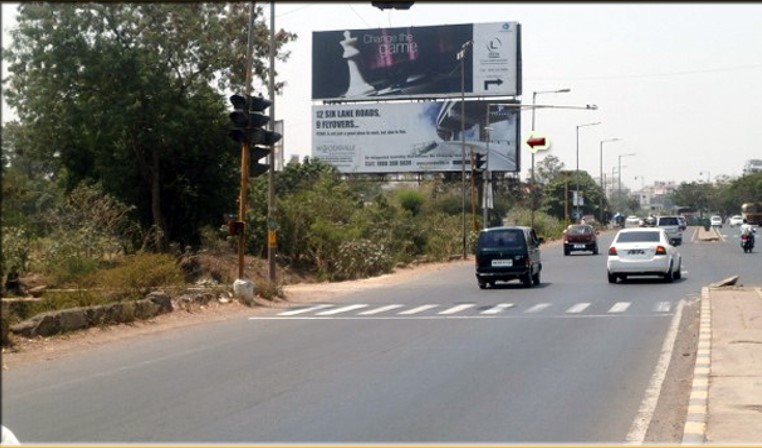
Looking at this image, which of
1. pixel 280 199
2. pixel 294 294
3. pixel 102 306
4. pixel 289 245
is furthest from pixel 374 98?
pixel 102 306

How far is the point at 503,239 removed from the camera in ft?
98.2

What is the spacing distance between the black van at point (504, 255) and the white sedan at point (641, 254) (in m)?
2.75

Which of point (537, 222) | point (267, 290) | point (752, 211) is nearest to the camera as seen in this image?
point (267, 290)

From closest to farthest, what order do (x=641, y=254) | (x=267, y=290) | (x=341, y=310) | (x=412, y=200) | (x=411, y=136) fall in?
1. (x=341, y=310)
2. (x=267, y=290)
3. (x=641, y=254)
4. (x=411, y=136)
5. (x=412, y=200)

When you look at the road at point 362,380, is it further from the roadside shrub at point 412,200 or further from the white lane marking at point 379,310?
the roadside shrub at point 412,200

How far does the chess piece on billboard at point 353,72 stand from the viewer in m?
66.9

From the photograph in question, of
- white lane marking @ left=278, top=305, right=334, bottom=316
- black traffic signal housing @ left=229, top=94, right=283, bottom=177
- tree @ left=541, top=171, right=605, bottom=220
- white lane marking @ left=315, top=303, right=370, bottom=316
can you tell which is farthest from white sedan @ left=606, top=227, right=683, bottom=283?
tree @ left=541, top=171, right=605, bottom=220

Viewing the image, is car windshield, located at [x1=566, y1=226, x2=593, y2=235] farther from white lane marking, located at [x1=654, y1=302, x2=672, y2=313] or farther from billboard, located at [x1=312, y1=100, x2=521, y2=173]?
white lane marking, located at [x1=654, y1=302, x2=672, y2=313]

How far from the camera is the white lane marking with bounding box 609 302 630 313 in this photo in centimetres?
2181

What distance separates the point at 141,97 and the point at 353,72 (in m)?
32.7

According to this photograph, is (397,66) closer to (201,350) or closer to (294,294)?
(294,294)

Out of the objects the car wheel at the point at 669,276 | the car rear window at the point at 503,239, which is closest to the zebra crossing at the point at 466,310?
the car rear window at the point at 503,239

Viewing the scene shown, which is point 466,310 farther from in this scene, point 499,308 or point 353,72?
point 353,72

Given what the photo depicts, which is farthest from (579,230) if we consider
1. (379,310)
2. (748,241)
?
(379,310)
